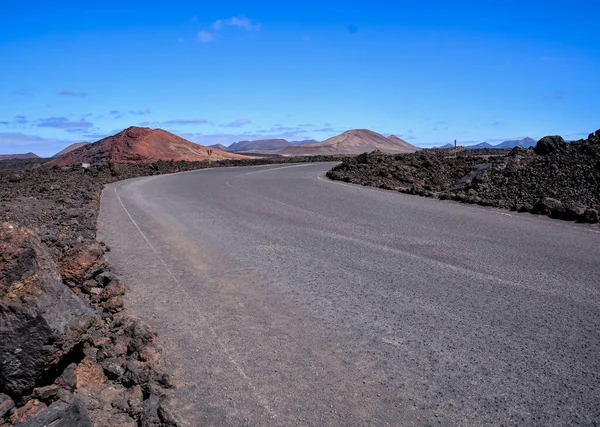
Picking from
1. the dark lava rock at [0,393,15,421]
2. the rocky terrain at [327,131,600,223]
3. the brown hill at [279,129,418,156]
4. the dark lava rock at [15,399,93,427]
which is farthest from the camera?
the brown hill at [279,129,418,156]

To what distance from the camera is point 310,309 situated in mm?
5504

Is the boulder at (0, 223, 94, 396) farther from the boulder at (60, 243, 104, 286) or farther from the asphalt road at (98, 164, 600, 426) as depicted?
the boulder at (60, 243, 104, 286)

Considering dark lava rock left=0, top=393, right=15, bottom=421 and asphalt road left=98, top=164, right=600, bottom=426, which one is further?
asphalt road left=98, top=164, right=600, bottom=426

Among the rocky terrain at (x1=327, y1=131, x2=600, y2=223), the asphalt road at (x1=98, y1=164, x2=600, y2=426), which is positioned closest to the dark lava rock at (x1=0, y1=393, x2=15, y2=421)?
the asphalt road at (x1=98, y1=164, x2=600, y2=426)

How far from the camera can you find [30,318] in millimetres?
3656

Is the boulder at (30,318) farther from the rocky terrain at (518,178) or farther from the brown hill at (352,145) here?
the brown hill at (352,145)

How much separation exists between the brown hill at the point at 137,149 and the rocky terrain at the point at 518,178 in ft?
125

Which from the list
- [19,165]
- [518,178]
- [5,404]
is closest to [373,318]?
[5,404]

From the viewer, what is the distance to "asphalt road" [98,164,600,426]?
3.62 metres

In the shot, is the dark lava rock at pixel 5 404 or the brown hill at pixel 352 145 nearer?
the dark lava rock at pixel 5 404

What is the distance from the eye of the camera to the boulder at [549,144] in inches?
730

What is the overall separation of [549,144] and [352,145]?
136 m

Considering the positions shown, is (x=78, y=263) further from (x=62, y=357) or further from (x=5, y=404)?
(x=5, y=404)

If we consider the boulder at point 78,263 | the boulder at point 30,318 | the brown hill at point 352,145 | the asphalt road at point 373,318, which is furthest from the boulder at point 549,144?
the brown hill at point 352,145
